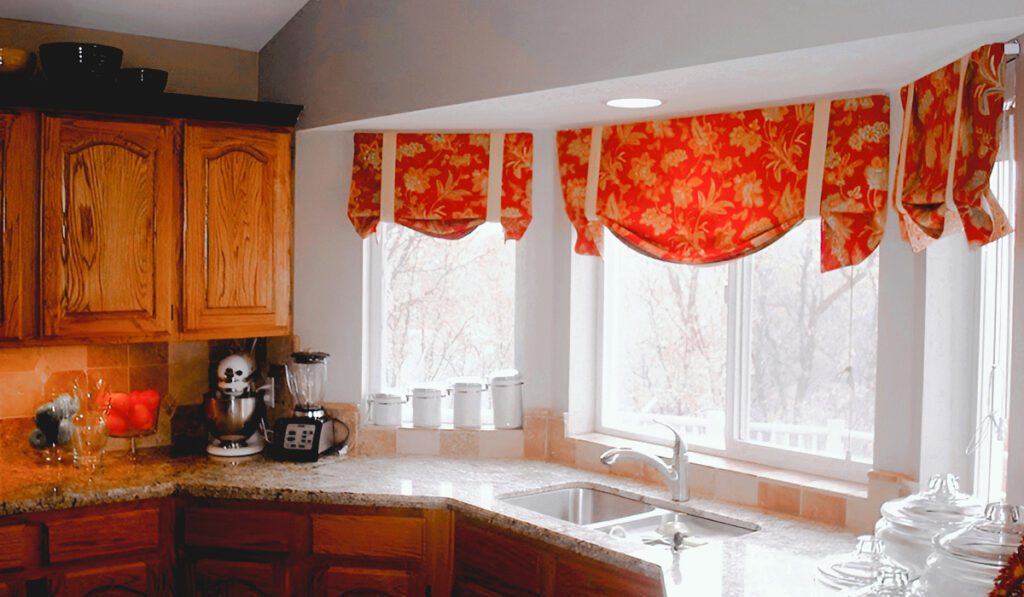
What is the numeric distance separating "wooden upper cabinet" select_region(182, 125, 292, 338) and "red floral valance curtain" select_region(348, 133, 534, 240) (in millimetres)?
294

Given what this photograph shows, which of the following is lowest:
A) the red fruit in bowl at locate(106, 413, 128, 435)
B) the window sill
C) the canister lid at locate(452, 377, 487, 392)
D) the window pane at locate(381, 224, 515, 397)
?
the window sill

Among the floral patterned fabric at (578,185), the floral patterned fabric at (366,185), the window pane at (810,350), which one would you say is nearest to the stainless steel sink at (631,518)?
the window pane at (810,350)

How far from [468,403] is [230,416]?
88 centimetres

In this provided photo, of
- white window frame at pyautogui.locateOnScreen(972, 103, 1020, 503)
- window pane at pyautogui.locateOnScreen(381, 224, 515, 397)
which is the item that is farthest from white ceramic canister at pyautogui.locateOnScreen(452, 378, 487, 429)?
white window frame at pyautogui.locateOnScreen(972, 103, 1020, 503)

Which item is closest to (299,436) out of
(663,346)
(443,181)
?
(443,181)

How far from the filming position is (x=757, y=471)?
3.09 meters

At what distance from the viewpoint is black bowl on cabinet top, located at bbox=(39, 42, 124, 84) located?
3.26 meters

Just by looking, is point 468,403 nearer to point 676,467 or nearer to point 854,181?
point 676,467

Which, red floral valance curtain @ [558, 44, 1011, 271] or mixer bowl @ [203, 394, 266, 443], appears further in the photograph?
mixer bowl @ [203, 394, 266, 443]

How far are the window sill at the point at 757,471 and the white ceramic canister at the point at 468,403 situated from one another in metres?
0.40

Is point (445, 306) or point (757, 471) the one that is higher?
point (445, 306)

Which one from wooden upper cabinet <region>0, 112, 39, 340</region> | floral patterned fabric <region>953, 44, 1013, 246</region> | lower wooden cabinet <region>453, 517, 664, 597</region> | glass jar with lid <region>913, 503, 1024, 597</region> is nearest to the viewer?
glass jar with lid <region>913, 503, 1024, 597</region>

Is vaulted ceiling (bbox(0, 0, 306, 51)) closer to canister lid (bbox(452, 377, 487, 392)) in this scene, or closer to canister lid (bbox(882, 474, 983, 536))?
canister lid (bbox(452, 377, 487, 392))

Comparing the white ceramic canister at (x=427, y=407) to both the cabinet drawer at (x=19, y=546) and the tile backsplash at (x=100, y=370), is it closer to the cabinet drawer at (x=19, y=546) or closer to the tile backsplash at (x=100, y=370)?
the tile backsplash at (x=100, y=370)
